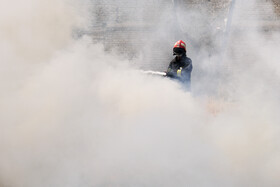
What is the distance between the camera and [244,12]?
6504 mm

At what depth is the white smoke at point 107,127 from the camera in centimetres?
495

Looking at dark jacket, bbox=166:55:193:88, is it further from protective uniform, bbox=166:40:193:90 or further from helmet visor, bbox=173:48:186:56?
helmet visor, bbox=173:48:186:56

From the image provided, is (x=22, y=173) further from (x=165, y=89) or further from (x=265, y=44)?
(x=265, y=44)

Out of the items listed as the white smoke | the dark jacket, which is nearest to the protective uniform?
the dark jacket

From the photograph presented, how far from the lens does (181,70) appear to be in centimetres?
572

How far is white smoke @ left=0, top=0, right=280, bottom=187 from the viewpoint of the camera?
16.2 feet

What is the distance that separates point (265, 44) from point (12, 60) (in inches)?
194

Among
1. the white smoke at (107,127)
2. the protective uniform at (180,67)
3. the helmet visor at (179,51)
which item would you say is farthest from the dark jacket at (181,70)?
the white smoke at (107,127)

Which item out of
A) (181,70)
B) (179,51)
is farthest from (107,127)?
(179,51)

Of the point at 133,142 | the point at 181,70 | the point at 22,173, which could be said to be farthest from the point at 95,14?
the point at 22,173

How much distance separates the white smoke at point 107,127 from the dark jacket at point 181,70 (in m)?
0.23

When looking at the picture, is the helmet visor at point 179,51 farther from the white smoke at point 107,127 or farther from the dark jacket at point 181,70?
the white smoke at point 107,127

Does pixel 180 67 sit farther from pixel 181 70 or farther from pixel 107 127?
pixel 107 127

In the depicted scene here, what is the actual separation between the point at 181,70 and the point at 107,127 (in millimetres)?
1676
